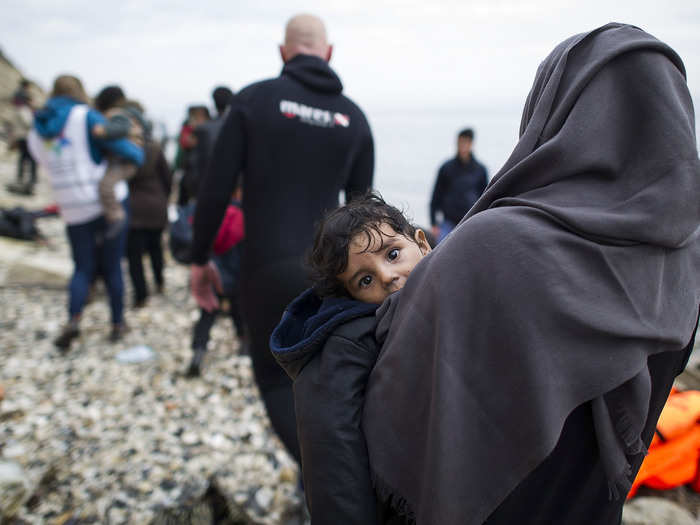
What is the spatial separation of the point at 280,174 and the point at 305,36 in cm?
78

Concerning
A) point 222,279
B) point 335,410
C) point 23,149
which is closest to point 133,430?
point 222,279

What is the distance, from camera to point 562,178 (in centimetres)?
108

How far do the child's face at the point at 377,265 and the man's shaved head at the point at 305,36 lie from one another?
1.61 metres

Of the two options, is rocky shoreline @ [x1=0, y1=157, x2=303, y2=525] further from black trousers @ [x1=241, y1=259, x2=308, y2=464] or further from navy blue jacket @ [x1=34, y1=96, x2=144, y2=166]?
navy blue jacket @ [x1=34, y1=96, x2=144, y2=166]

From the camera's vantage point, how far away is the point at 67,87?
4414 mm

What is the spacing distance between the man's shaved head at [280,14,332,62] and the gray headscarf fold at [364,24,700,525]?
6.12 ft

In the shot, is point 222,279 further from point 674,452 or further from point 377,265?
point 674,452

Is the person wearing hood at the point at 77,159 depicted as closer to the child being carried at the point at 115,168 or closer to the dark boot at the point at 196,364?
the child being carried at the point at 115,168

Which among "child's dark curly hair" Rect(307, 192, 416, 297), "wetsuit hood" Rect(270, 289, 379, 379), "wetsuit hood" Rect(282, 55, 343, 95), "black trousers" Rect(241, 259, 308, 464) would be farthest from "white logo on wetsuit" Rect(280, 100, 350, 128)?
"wetsuit hood" Rect(270, 289, 379, 379)

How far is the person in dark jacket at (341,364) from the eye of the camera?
3.80 ft

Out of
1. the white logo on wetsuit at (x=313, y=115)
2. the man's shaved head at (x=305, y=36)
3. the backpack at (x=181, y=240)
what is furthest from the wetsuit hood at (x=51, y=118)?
the white logo on wetsuit at (x=313, y=115)

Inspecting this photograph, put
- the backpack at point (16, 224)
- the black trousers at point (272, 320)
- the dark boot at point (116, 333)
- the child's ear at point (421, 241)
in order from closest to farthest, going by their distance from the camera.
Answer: the child's ear at point (421, 241) < the black trousers at point (272, 320) < the dark boot at point (116, 333) < the backpack at point (16, 224)

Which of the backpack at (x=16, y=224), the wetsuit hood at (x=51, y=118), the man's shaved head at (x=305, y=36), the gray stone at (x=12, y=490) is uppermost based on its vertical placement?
the man's shaved head at (x=305, y=36)

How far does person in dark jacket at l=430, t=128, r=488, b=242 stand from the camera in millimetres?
6430
